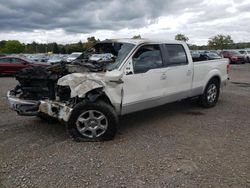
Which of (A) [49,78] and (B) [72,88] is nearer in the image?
(B) [72,88]

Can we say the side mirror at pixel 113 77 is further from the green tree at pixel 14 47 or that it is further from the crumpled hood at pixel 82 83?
the green tree at pixel 14 47

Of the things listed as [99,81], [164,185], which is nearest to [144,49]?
[99,81]

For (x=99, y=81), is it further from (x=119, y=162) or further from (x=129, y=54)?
(x=119, y=162)

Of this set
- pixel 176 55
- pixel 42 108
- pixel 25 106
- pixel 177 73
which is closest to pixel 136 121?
pixel 177 73

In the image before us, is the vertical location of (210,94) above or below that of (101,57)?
below

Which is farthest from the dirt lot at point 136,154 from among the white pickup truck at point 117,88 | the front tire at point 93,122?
the white pickup truck at point 117,88

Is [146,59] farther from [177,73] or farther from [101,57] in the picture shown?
[101,57]

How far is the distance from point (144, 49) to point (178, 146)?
2.11m

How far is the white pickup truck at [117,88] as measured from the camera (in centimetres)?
506

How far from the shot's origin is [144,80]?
5699mm

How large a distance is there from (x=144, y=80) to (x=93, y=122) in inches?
51.8

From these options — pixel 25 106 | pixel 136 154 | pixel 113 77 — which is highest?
pixel 113 77

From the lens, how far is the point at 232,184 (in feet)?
11.8

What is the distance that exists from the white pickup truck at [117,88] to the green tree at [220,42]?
3050 inches
